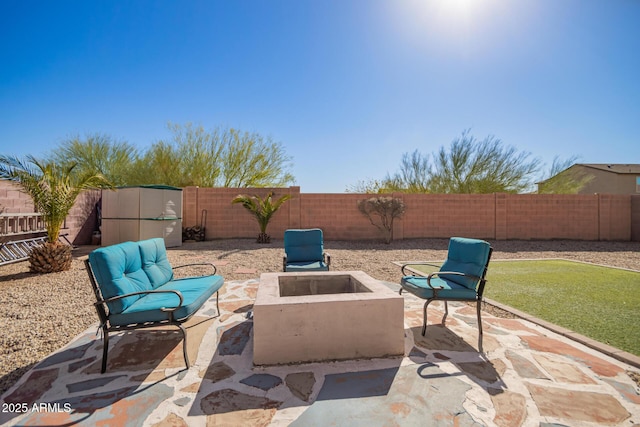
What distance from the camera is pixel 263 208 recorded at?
34.1ft

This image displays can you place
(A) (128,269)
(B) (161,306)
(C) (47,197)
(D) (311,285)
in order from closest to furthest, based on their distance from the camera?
(B) (161,306), (A) (128,269), (D) (311,285), (C) (47,197)

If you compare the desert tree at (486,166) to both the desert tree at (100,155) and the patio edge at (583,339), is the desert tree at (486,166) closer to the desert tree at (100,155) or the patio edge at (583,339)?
the patio edge at (583,339)

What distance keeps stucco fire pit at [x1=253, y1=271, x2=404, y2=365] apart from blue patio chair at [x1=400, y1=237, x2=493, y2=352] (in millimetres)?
596

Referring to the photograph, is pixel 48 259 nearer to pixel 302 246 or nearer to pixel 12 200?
pixel 12 200

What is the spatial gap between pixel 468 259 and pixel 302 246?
2.73 meters

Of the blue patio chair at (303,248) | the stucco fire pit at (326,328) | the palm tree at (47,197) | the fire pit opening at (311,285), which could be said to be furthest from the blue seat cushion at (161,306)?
the palm tree at (47,197)

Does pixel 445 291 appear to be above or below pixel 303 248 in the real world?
below

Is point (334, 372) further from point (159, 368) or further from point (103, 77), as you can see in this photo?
point (103, 77)

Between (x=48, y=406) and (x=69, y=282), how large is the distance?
14.0 ft

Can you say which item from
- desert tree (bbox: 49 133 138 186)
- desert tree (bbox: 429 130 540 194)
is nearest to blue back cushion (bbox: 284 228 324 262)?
desert tree (bbox: 429 130 540 194)

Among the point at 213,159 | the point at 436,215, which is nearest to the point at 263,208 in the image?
the point at 213,159

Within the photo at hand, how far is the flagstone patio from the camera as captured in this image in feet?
5.96

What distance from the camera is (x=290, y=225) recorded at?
11102mm

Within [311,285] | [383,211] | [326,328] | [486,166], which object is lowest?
→ [326,328]
